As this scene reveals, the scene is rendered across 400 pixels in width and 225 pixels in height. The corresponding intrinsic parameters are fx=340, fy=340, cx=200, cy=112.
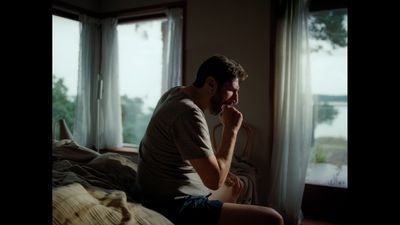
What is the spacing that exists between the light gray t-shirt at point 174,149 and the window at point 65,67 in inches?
114

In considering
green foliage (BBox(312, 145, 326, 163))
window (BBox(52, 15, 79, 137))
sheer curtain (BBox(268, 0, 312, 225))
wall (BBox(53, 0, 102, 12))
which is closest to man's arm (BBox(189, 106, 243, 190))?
sheer curtain (BBox(268, 0, 312, 225))

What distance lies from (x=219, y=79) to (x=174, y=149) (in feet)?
1.23

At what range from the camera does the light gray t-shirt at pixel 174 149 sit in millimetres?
1337

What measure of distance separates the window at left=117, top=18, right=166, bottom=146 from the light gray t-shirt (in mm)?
2580

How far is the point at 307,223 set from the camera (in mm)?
3018

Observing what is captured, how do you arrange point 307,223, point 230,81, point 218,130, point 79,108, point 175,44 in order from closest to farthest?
point 230,81 → point 307,223 → point 218,130 → point 175,44 → point 79,108

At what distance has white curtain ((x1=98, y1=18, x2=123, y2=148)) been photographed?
4211mm

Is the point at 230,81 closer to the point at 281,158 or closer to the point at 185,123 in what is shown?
the point at 185,123

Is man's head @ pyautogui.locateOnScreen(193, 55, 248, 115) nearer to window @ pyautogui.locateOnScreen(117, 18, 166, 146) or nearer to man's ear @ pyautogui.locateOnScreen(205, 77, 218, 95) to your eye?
man's ear @ pyautogui.locateOnScreen(205, 77, 218, 95)

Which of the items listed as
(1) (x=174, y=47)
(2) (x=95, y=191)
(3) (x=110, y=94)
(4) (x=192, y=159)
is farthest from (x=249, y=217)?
(3) (x=110, y=94)

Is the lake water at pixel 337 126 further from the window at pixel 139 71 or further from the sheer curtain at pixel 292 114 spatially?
the window at pixel 139 71

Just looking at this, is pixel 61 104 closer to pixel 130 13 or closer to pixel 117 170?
pixel 130 13
